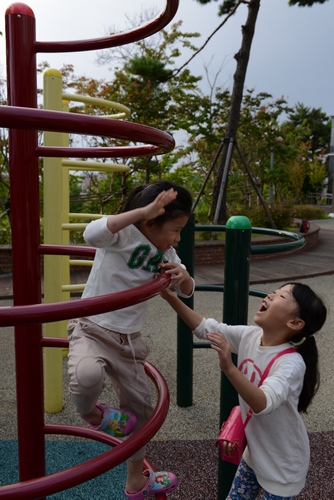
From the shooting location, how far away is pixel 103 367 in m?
1.33

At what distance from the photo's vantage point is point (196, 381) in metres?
3.19

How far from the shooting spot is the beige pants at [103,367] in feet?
4.16

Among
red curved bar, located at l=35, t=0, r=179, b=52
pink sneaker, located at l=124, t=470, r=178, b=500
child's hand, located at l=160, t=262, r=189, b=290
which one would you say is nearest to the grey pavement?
pink sneaker, located at l=124, t=470, r=178, b=500

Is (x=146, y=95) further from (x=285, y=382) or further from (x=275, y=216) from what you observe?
(x=285, y=382)

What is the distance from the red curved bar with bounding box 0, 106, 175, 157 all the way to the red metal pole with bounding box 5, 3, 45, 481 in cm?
36

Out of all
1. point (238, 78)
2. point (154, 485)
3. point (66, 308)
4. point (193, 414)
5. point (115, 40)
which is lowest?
point (193, 414)

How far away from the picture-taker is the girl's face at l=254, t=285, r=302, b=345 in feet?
4.70

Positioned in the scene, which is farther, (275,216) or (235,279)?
(275,216)

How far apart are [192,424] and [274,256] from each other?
5.80 meters

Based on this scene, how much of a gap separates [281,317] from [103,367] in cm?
53

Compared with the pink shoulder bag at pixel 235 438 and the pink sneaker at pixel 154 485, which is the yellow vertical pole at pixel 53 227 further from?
the pink shoulder bag at pixel 235 438

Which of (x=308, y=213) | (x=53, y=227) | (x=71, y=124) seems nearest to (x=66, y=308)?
(x=71, y=124)

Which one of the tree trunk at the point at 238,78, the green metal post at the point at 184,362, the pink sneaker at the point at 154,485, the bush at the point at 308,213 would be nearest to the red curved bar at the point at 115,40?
the pink sneaker at the point at 154,485

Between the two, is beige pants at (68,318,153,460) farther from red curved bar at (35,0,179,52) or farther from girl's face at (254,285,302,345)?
red curved bar at (35,0,179,52)
